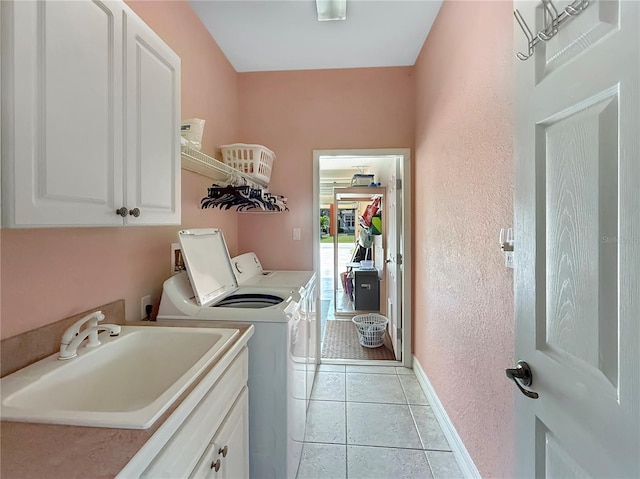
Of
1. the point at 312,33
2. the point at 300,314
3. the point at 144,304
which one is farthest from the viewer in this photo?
the point at 312,33

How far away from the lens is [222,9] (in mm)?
1965

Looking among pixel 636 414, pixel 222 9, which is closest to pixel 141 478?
pixel 636 414

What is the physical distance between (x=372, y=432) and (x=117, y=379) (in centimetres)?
156

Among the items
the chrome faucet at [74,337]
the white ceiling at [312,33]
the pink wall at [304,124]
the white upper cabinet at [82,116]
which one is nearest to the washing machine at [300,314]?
the pink wall at [304,124]

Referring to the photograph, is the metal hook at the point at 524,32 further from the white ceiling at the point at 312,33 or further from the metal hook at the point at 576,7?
the white ceiling at the point at 312,33

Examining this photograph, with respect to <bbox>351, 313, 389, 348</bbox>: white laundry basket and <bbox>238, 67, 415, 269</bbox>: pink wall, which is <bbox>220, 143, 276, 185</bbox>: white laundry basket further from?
<bbox>351, 313, 389, 348</bbox>: white laundry basket

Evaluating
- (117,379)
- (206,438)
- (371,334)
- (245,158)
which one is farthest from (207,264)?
(371,334)

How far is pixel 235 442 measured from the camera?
3.59 feet

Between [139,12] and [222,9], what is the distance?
0.75 m

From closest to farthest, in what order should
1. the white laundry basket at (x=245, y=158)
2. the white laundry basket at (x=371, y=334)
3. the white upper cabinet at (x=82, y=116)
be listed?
the white upper cabinet at (x=82, y=116)
the white laundry basket at (x=245, y=158)
the white laundry basket at (x=371, y=334)

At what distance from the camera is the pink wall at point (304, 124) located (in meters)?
2.69

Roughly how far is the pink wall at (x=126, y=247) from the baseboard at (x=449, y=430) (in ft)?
5.93

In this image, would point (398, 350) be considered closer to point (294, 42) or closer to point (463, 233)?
point (463, 233)

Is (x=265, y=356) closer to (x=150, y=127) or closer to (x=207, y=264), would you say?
(x=207, y=264)
